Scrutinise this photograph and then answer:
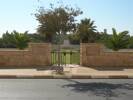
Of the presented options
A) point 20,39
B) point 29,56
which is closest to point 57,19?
point 29,56

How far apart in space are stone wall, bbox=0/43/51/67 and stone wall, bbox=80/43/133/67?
2.18m

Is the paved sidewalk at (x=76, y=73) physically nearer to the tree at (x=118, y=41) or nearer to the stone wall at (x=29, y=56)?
the stone wall at (x=29, y=56)

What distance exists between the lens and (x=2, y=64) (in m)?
21.5

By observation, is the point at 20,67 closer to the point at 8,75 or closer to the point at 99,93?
the point at 8,75

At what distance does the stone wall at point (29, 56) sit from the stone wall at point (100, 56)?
7.14 ft

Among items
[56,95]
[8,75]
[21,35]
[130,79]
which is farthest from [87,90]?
[21,35]

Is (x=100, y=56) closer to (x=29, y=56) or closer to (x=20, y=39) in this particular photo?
(x=29, y=56)

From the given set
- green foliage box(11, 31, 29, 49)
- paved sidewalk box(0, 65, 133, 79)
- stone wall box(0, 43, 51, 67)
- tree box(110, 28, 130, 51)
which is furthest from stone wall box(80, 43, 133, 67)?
green foliage box(11, 31, 29, 49)

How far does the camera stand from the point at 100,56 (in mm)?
21297

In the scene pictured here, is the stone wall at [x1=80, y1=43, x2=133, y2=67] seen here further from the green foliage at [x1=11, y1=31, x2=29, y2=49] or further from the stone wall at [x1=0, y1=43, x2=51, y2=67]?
the green foliage at [x1=11, y1=31, x2=29, y2=49]

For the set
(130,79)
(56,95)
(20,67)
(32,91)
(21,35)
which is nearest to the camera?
(56,95)

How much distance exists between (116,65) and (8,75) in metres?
7.15

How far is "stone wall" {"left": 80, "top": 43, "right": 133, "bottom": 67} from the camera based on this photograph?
69.9 ft

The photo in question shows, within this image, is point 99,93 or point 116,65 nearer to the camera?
point 99,93
